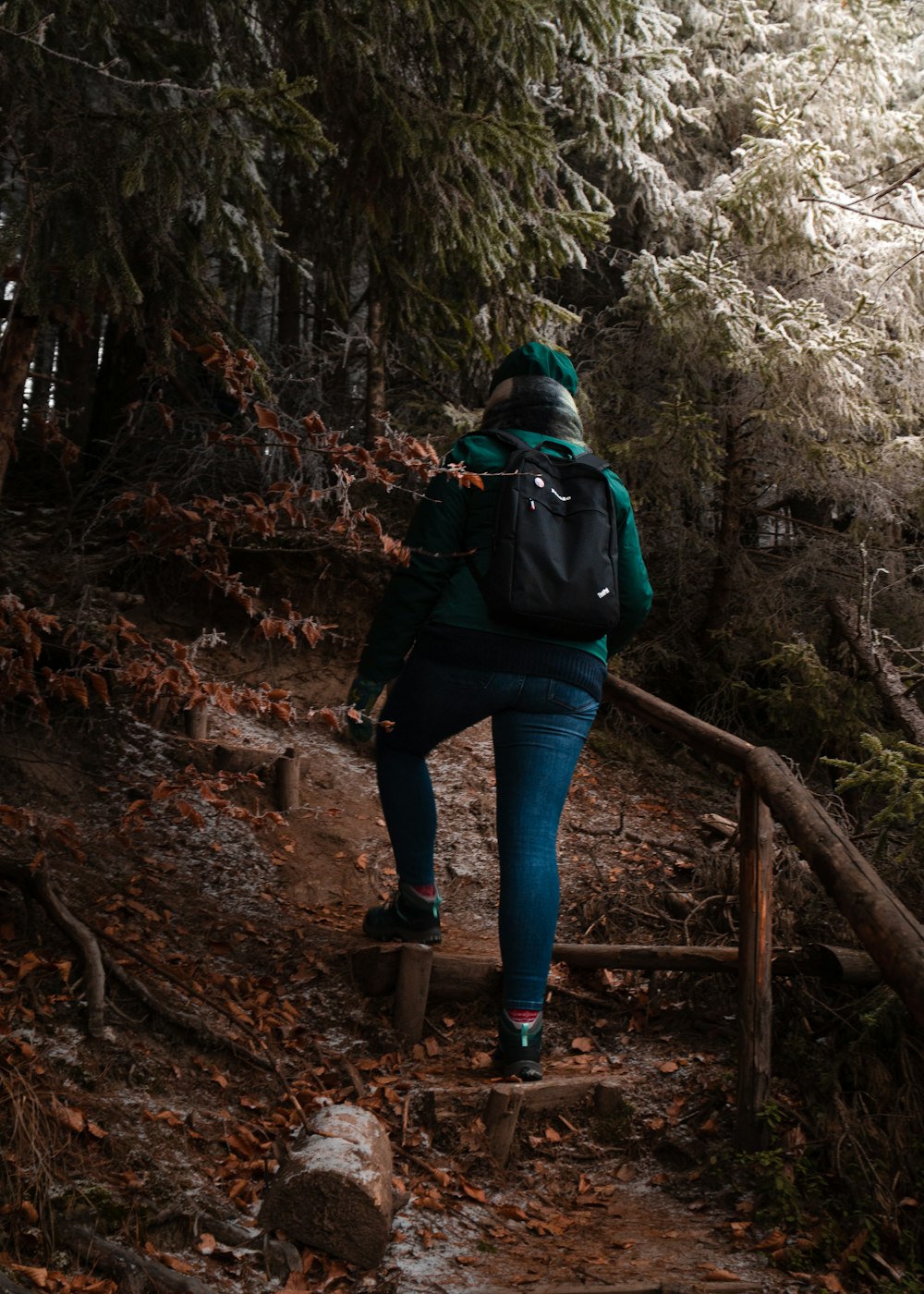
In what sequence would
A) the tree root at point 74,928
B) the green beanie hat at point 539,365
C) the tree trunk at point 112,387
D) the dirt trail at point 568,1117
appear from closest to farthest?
1. the dirt trail at point 568,1117
2. the tree root at point 74,928
3. the green beanie hat at point 539,365
4. the tree trunk at point 112,387

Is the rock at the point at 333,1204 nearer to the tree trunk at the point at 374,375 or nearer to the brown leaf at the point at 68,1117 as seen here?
the brown leaf at the point at 68,1117

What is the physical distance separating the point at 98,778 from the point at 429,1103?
127 inches

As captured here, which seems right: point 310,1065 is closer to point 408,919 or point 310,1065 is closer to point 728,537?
point 408,919

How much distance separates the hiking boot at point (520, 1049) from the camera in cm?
367

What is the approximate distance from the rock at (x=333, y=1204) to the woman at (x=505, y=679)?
90cm

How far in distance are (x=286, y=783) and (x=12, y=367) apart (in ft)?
9.83

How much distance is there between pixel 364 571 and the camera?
7.91 m

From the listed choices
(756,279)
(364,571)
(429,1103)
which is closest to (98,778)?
(364,571)

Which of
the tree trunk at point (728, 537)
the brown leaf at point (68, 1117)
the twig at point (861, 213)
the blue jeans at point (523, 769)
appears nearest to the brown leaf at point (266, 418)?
the blue jeans at point (523, 769)

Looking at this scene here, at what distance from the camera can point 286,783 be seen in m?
6.30

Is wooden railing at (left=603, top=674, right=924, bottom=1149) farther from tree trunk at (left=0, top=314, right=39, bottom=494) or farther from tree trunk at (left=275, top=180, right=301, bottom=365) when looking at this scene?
tree trunk at (left=275, top=180, right=301, bottom=365)

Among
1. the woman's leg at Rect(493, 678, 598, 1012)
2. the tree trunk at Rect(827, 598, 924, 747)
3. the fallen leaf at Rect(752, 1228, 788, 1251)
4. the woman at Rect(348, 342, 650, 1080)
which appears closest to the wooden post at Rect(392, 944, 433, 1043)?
the woman at Rect(348, 342, 650, 1080)

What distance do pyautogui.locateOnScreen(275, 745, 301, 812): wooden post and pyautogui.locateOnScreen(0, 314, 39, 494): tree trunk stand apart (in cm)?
273

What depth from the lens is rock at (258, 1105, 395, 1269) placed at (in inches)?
111
